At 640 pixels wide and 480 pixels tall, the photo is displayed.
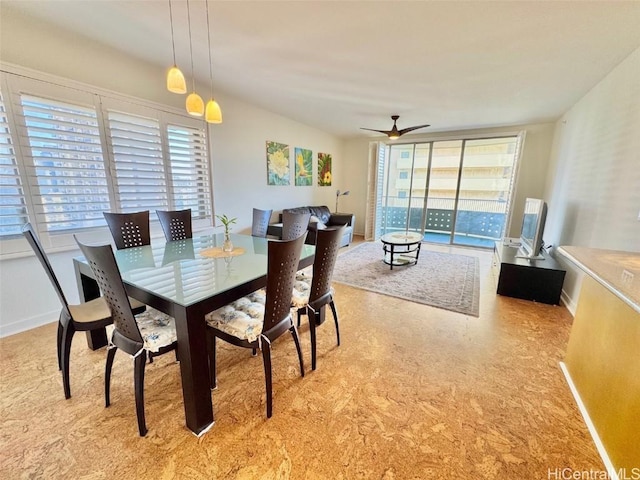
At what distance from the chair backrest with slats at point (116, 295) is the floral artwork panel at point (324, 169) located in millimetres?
5141

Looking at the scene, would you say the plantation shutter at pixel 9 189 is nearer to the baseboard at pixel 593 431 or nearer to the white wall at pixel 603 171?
the baseboard at pixel 593 431

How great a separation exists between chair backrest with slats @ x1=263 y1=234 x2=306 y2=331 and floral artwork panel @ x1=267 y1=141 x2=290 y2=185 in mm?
3449

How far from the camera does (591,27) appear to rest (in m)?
1.94

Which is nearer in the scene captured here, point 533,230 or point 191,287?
point 191,287

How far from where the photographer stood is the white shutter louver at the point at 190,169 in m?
3.24

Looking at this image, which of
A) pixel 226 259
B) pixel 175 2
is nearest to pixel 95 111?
pixel 175 2

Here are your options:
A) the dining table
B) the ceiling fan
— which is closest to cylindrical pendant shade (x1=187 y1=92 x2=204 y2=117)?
the dining table

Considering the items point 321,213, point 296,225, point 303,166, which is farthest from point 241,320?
point 303,166

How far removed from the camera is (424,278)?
375 cm

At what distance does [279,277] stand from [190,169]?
269cm

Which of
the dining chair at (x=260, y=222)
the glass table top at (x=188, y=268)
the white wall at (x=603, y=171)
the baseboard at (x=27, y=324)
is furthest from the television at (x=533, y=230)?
the baseboard at (x=27, y=324)

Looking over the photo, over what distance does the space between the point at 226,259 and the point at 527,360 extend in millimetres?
2448

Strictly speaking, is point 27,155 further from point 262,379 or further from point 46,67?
point 262,379

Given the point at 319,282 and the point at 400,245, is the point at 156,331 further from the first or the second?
the point at 400,245
